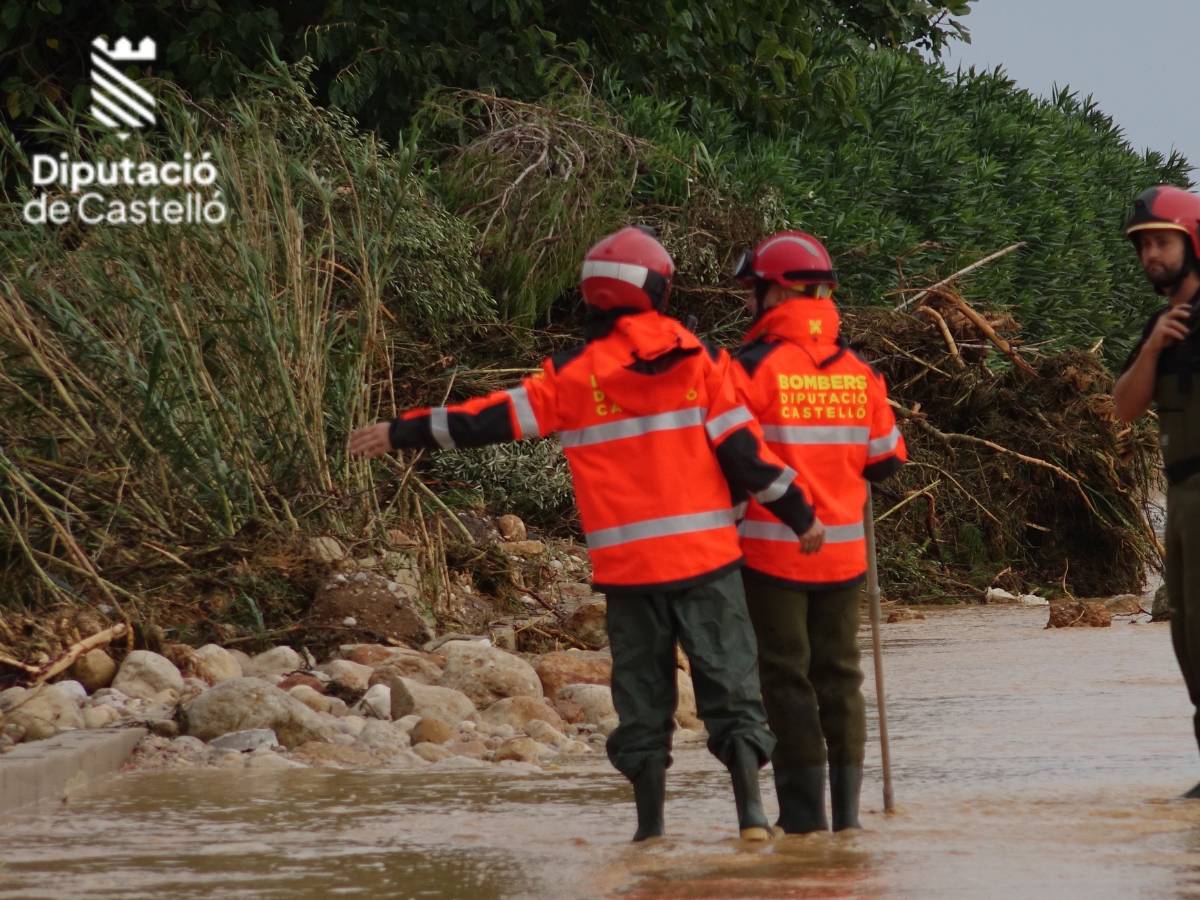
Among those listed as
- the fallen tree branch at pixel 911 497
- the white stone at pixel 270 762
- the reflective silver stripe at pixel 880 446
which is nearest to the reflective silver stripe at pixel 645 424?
the reflective silver stripe at pixel 880 446

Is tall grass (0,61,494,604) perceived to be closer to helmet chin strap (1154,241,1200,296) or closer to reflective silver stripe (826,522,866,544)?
reflective silver stripe (826,522,866,544)

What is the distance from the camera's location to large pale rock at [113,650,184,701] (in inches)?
324

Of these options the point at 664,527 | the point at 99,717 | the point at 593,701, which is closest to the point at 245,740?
the point at 99,717

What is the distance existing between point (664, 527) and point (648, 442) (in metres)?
0.24

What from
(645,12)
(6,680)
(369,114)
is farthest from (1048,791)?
(645,12)

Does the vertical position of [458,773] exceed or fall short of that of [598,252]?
it falls short

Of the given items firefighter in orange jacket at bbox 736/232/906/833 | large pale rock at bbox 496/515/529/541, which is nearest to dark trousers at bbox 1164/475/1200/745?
firefighter in orange jacket at bbox 736/232/906/833

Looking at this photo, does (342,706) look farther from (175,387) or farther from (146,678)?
(175,387)

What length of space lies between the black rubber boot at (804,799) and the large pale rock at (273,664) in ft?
11.9

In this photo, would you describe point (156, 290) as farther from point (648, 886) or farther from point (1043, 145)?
point (1043, 145)

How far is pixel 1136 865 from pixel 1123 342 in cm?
1772

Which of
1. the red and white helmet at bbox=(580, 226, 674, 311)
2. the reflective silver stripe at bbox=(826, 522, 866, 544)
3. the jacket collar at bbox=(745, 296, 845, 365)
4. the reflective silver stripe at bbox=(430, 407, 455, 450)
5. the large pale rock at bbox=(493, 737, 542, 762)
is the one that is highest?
the red and white helmet at bbox=(580, 226, 674, 311)

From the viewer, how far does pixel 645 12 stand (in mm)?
19031

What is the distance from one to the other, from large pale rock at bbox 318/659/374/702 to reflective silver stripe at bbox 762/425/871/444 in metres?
3.18
